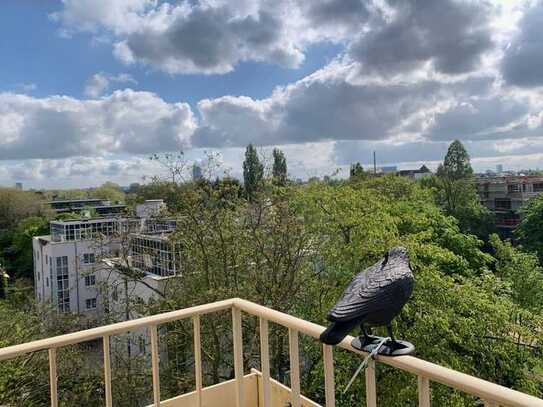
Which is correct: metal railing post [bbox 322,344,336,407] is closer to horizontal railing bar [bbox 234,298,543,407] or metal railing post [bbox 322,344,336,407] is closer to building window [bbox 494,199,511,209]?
horizontal railing bar [bbox 234,298,543,407]

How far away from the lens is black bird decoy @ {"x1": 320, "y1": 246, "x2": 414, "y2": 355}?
0.95 meters

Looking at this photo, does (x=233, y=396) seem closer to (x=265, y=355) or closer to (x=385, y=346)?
(x=265, y=355)

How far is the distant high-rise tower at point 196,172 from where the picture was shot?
6570 millimetres

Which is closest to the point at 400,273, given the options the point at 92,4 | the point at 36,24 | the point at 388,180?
the point at 92,4

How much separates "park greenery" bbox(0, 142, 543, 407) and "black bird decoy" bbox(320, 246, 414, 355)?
3992 mm

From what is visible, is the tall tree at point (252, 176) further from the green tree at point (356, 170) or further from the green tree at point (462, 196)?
the green tree at point (462, 196)

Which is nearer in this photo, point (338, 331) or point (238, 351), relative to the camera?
point (338, 331)

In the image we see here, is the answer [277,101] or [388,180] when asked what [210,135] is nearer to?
[277,101]

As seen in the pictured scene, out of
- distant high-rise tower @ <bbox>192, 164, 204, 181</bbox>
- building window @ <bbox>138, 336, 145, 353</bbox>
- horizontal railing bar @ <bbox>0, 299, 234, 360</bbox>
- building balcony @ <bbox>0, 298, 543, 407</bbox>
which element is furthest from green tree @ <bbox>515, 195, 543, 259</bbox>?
horizontal railing bar @ <bbox>0, 299, 234, 360</bbox>

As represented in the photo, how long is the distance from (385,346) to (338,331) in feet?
0.52

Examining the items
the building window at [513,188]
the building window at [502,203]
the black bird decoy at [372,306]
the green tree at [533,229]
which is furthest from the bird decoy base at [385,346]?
the building window at [513,188]

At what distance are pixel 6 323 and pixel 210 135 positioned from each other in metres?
5.89

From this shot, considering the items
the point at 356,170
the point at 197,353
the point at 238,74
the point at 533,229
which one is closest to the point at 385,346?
the point at 197,353

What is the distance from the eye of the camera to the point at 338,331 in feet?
3.14
